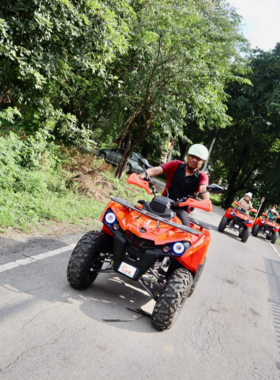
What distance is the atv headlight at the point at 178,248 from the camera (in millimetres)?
4035

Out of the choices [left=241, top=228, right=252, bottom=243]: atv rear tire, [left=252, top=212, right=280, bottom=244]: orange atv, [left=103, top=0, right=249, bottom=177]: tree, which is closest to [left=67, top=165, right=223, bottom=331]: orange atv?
[left=103, top=0, right=249, bottom=177]: tree

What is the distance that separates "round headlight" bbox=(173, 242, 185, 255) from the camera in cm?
404

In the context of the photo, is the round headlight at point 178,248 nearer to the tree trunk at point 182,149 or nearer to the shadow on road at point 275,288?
the shadow on road at point 275,288

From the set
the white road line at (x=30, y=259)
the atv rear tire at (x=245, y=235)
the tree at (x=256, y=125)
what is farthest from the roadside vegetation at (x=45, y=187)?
the tree at (x=256, y=125)

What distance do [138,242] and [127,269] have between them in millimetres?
333

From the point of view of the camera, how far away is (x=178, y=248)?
13.3 ft

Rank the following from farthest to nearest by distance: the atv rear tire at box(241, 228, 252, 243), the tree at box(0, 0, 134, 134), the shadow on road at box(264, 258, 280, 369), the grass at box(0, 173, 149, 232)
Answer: the atv rear tire at box(241, 228, 252, 243) → the tree at box(0, 0, 134, 134) → the grass at box(0, 173, 149, 232) → the shadow on road at box(264, 258, 280, 369)

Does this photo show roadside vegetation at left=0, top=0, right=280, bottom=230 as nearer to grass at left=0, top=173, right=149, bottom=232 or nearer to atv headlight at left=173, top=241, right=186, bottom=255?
grass at left=0, top=173, right=149, bottom=232

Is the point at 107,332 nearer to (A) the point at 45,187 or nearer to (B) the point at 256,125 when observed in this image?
(A) the point at 45,187

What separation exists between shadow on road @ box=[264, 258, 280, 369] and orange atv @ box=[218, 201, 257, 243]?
2437 mm

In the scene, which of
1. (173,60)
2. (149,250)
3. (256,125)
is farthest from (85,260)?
(256,125)

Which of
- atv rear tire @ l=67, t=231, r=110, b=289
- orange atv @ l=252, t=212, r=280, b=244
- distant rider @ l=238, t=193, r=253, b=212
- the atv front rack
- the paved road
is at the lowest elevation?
orange atv @ l=252, t=212, r=280, b=244

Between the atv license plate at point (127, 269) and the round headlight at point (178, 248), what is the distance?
51cm

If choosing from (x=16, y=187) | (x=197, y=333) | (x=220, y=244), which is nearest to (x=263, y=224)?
(x=220, y=244)
